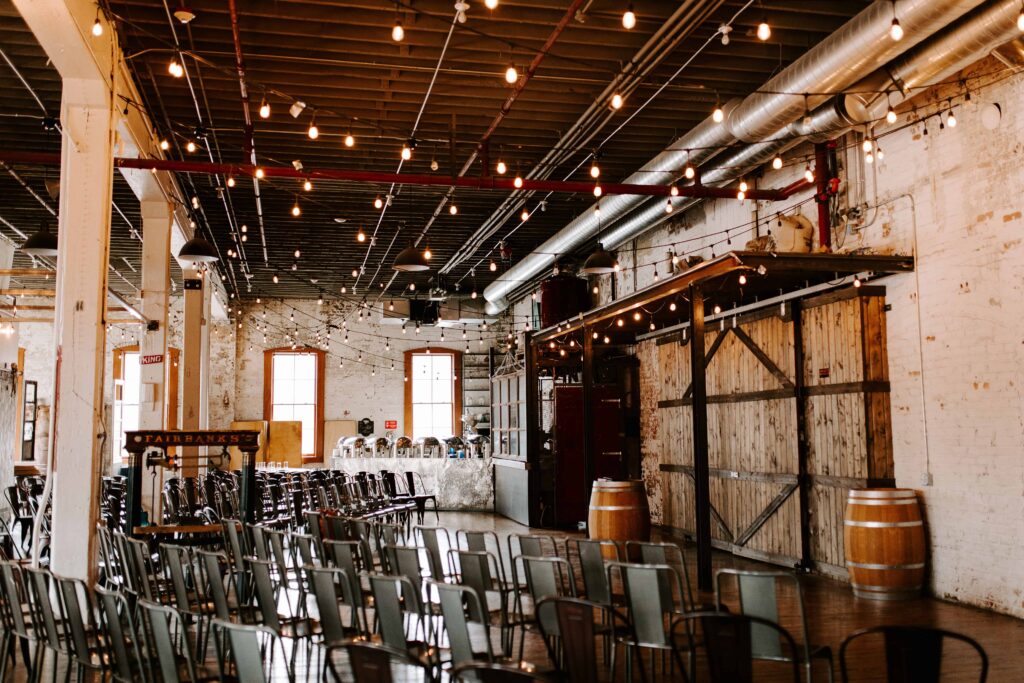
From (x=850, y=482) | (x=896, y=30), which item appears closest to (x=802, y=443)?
(x=850, y=482)

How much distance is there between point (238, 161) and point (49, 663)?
23.3ft

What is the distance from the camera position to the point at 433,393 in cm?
2253

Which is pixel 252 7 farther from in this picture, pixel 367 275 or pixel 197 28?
pixel 367 275

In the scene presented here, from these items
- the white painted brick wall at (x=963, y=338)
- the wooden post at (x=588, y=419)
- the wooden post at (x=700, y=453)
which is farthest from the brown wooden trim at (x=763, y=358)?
the wooden post at (x=588, y=419)

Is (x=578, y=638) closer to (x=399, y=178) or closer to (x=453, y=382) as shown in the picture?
(x=399, y=178)

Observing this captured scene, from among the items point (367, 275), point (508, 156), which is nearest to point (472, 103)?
point (508, 156)

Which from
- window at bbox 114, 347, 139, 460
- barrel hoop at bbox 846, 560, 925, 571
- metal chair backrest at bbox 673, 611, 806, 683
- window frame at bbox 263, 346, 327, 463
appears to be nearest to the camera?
metal chair backrest at bbox 673, 611, 806, 683

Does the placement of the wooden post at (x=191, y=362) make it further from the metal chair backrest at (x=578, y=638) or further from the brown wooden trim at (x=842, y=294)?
the metal chair backrest at (x=578, y=638)

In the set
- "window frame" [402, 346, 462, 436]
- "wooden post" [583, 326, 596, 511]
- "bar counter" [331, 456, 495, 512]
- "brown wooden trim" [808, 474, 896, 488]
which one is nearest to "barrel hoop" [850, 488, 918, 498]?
"brown wooden trim" [808, 474, 896, 488]

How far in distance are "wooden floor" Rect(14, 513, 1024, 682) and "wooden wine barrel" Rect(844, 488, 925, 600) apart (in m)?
0.12

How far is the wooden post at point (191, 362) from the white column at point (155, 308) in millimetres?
2112

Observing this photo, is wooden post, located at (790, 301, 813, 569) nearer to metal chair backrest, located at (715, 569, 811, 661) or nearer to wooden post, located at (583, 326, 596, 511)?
wooden post, located at (583, 326, 596, 511)

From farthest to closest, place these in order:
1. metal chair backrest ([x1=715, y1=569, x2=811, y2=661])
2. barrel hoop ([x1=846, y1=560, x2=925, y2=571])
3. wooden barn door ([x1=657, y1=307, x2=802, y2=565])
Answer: wooden barn door ([x1=657, y1=307, x2=802, y2=565])
barrel hoop ([x1=846, y1=560, x2=925, y2=571])
metal chair backrest ([x1=715, y1=569, x2=811, y2=661])

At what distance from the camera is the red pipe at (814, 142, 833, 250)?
8898mm
